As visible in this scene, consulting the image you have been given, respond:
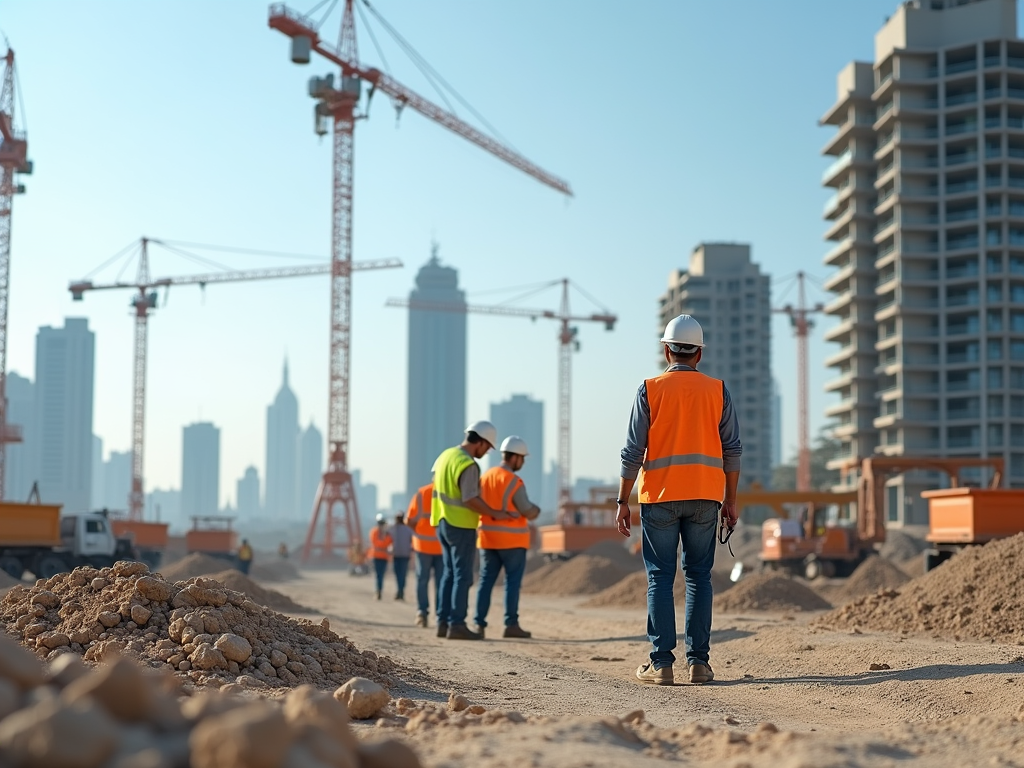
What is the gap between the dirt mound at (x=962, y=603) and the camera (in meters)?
9.63

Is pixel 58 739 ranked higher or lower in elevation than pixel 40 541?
higher

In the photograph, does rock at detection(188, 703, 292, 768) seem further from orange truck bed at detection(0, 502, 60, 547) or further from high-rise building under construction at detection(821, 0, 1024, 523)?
high-rise building under construction at detection(821, 0, 1024, 523)

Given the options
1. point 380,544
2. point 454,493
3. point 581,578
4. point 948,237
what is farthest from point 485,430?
point 948,237

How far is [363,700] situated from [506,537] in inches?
251

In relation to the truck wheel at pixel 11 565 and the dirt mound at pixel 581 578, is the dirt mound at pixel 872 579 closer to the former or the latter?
the dirt mound at pixel 581 578

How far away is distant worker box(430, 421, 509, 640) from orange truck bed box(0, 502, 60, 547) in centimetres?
1777

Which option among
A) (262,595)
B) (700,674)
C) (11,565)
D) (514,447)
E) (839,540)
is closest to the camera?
(700,674)

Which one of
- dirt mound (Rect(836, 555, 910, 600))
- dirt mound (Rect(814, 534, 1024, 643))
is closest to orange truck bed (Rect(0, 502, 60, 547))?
dirt mound (Rect(836, 555, 910, 600))

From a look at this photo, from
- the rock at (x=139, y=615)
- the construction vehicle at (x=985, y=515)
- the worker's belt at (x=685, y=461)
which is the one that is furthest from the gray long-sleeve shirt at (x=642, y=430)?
the construction vehicle at (x=985, y=515)

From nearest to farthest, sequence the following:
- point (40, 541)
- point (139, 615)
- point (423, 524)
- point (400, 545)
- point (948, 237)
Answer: point (139, 615) → point (423, 524) → point (400, 545) → point (40, 541) → point (948, 237)

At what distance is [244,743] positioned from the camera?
2.52 metres

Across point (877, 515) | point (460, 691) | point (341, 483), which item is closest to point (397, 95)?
point (341, 483)

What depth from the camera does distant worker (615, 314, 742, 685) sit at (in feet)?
22.2

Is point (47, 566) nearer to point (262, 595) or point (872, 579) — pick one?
point (262, 595)
